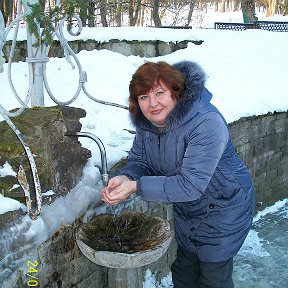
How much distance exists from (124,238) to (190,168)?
0.87 metres

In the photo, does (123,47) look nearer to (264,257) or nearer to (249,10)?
(264,257)

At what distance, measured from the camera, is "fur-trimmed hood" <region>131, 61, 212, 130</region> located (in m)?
2.51

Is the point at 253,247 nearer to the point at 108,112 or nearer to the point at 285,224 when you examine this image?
the point at 285,224

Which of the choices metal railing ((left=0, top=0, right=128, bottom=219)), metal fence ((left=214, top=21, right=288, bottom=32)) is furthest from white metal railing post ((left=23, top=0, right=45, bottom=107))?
metal fence ((left=214, top=21, right=288, bottom=32))

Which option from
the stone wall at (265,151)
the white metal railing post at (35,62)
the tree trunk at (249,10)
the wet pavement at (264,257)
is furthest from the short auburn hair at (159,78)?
the tree trunk at (249,10)

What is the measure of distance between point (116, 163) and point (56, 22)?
1.21 metres

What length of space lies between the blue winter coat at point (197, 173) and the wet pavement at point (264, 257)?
1838 mm

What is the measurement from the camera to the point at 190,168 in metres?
2.46

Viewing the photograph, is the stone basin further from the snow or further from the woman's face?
the woman's face

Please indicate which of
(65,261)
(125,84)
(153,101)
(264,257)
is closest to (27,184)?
(65,261)

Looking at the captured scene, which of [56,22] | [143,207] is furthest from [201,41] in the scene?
[56,22]
